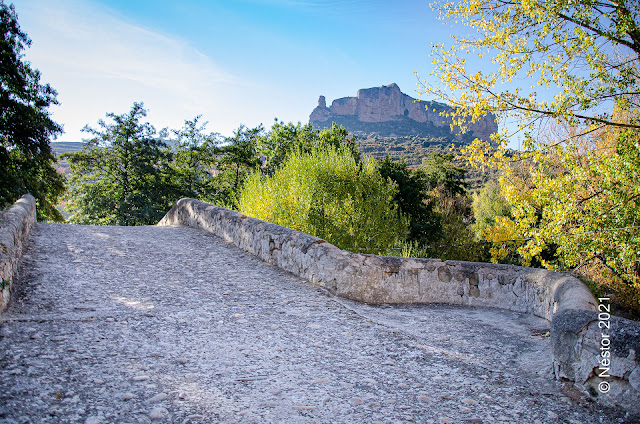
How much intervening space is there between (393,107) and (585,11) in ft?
416

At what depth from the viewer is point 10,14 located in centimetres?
1608

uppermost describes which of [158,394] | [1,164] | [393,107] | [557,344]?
[393,107]

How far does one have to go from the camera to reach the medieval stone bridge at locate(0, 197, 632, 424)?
2.65m

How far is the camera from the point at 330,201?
1462cm

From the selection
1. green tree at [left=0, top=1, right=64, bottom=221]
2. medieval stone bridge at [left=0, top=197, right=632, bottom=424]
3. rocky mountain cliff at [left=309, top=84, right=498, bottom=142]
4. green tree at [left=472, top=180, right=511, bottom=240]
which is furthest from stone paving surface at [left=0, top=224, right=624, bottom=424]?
rocky mountain cliff at [left=309, top=84, right=498, bottom=142]

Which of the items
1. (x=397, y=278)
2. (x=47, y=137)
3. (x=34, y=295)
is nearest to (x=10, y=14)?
(x=47, y=137)

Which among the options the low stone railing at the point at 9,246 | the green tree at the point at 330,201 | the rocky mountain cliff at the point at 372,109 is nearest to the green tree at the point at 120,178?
the green tree at the point at 330,201

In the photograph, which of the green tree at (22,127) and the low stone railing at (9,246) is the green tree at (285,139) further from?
the low stone railing at (9,246)

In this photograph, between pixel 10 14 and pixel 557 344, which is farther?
pixel 10 14

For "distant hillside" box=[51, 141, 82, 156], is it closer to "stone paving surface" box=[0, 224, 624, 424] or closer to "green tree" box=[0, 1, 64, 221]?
"green tree" box=[0, 1, 64, 221]

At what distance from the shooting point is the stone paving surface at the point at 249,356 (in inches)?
104

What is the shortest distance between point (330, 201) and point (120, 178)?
15789 mm

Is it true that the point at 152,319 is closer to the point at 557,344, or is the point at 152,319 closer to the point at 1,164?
the point at 557,344

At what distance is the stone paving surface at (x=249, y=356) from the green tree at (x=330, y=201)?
6559 mm
